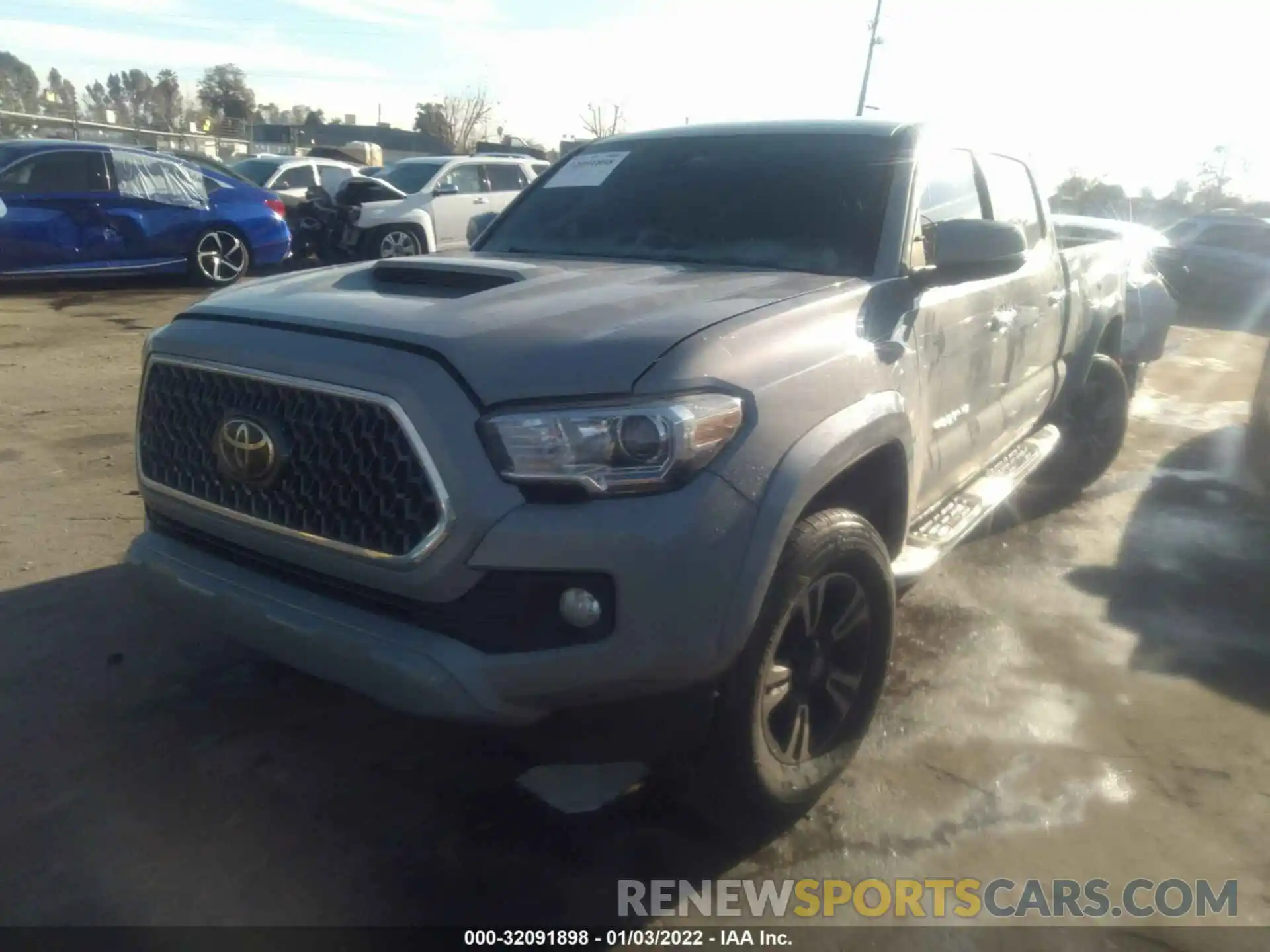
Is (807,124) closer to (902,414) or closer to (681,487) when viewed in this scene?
→ (902,414)

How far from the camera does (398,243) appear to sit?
1366 centimetres

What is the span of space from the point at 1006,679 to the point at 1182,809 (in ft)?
2.67

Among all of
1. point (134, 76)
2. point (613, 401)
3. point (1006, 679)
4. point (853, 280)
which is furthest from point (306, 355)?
point (134, 76)

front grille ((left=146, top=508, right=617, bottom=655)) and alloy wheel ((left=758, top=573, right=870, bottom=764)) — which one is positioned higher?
front grille ((left=146, top=508, right=617, bottom=655))

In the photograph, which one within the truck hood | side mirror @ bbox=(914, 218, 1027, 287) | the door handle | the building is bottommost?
the building

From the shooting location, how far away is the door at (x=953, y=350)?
11.2 ft

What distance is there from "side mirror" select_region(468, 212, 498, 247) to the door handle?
2.05 meters

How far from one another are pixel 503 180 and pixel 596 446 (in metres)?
13.5

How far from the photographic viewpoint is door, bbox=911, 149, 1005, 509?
3406 mm

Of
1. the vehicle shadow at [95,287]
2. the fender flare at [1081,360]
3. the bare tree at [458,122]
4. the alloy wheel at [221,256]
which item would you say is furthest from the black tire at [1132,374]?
the bare tree at [458,122]

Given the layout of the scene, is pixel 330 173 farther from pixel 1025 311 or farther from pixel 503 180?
pixel 1025 311

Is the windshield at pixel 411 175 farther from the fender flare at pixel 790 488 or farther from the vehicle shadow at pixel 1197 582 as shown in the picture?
the fender flare at pixel 790 488

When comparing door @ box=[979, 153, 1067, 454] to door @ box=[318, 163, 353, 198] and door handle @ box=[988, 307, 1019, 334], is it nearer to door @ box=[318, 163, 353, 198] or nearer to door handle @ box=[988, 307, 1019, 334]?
door handle @ box=[988, 307, 1019, 334]

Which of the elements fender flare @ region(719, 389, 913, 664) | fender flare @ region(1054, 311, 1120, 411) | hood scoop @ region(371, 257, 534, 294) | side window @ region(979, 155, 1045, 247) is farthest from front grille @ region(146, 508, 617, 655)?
fender flare @ region(1054, 311, 1120, 411)
